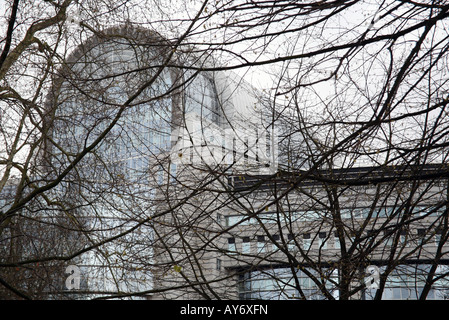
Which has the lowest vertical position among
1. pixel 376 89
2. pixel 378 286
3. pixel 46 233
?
pixel 378 286

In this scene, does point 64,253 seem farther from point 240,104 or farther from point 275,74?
point 275,74

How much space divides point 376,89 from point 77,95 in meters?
2.99

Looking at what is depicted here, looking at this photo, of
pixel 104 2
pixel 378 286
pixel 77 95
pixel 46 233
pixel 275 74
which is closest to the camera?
pixel 378 286

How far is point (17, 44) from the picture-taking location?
4.66m

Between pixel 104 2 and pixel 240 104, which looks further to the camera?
pixel 240 104

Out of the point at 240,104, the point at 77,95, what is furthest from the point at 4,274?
the point at 240,104
